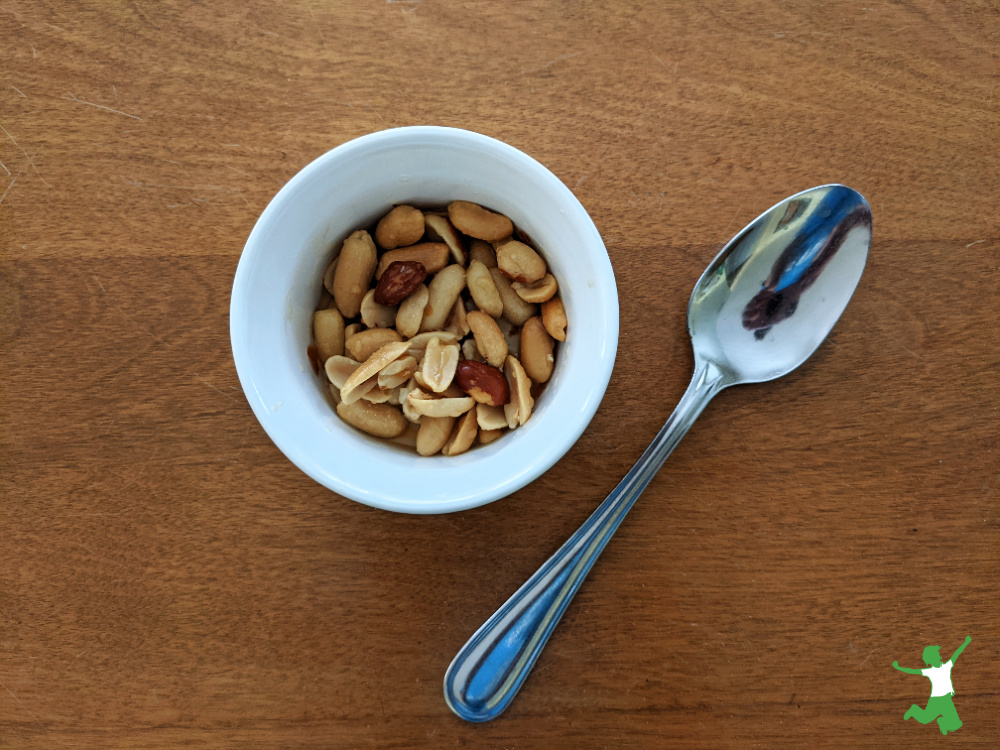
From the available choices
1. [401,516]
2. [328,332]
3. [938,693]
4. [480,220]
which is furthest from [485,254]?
[938,693]

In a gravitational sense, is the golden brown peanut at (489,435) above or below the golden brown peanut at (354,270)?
below

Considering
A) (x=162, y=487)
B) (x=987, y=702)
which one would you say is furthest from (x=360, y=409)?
(x=987, y=702)

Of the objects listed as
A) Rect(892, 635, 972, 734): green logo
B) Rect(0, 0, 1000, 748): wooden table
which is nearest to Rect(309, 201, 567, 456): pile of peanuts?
Rect(0, 0, 1000, 748): wooden table

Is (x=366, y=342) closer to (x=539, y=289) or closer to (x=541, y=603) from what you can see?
(x=539, y=289)

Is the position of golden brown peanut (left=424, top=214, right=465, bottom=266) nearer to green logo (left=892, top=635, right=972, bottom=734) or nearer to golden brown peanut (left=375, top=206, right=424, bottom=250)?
golden brown peanut (left=375, top=206, right=424, bottom=250)

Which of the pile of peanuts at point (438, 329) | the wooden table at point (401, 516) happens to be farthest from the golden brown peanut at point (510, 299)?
the wooden table at point (401, 516)

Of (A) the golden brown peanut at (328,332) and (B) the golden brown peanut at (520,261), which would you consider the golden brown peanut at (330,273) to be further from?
(B) the golden brown peanut at (520,261)
